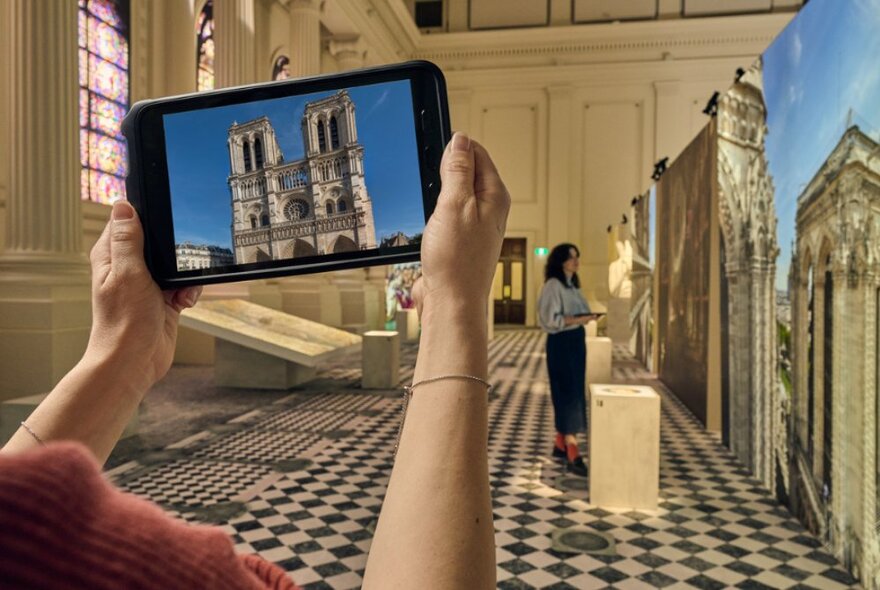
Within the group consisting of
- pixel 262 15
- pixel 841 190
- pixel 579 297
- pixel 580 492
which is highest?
pixel 262 15

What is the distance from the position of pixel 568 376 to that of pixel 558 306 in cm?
60

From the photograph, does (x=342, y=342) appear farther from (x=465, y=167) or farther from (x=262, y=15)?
(x=262, y=15)

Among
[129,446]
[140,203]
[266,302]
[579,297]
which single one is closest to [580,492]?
[579,297]

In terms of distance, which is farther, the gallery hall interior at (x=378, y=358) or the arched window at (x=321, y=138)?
the arched window at (x=321, y=138)

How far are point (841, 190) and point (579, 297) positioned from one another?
2.22 meters

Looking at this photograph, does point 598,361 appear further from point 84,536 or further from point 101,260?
point 84,536

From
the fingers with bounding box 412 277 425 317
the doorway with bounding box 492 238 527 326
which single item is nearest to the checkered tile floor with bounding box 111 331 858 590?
the fingers with bounding box 412 277 425 317

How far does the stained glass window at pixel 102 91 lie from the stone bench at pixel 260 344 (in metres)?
3.58

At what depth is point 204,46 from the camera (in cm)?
1422

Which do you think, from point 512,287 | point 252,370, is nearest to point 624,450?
point 252,370

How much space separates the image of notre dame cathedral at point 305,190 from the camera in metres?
1.15

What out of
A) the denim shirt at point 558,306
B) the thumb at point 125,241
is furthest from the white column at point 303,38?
the thumb at point 125,241

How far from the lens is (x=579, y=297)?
17.6 ft

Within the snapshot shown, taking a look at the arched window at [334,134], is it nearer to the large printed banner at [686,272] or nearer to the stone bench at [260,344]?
the large printed banner at [686,272]
